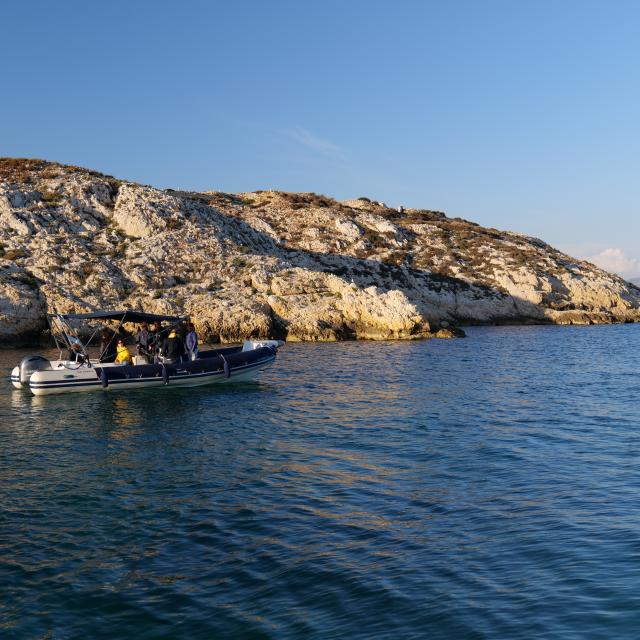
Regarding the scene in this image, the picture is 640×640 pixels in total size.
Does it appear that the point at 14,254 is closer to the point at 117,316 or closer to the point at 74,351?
the point at 117,316

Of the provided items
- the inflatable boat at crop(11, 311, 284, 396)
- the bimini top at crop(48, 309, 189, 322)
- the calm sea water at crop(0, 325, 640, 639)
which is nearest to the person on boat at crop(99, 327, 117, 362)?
the inflatable boat at crop(11, 311, 284, 396)

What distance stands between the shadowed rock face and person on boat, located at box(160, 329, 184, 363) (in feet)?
70.2

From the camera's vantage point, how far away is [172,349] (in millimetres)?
28172

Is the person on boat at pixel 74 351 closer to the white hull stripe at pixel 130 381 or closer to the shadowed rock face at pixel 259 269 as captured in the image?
the white hull stripe at pixel 130 381

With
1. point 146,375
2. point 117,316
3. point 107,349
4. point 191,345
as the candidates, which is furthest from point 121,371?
point 191,345

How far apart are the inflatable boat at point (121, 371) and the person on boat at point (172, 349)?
27cm

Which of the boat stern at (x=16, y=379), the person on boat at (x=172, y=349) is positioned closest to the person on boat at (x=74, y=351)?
the boat stern at (x=16, y=379)

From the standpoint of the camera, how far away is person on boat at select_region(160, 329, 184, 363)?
92.3 feet

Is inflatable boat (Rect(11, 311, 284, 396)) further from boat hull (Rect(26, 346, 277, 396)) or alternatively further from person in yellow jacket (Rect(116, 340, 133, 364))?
person in yellow jacket (Rect(116, 340, 133, 364))

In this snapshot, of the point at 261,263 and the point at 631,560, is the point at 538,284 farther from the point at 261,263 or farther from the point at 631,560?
the point at 631,560

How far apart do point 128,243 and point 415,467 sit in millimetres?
50380

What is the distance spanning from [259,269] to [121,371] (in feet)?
109

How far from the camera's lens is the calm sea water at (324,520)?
780cm

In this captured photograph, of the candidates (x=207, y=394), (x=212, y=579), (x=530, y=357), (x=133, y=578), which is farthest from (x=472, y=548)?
(x=530, y=357)
